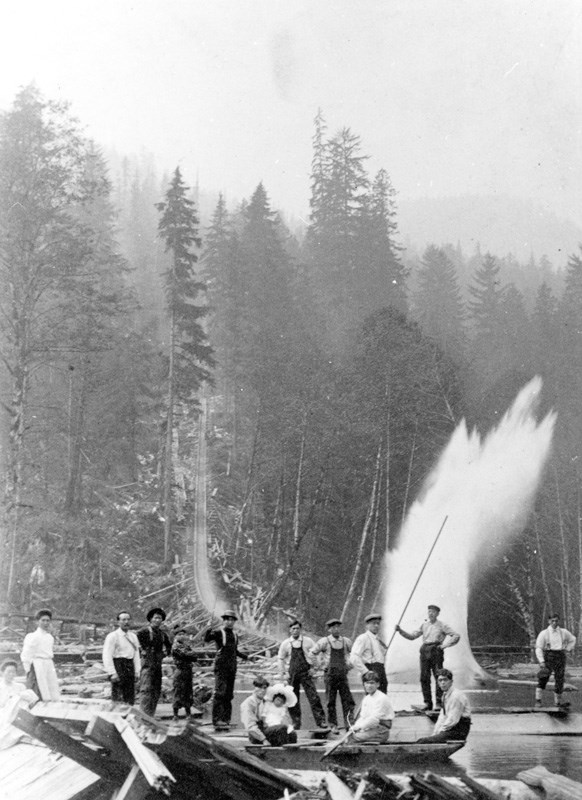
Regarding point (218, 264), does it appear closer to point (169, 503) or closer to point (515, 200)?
point (169, 503)

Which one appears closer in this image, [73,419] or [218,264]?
[73,419]

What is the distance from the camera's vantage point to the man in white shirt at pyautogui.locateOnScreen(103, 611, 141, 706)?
1373 centimetres

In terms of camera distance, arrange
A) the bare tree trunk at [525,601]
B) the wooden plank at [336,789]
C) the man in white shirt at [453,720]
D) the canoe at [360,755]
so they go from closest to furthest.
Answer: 1. the wooden plank at [336,789]
2. the canoe at [360,755]
3. the man in white shirt at [453,720]
4. the bare tree trunk at [525,601]

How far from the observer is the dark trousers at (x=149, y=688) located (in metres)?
14.0

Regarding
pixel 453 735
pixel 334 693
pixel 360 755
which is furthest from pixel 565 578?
pixel 360 755

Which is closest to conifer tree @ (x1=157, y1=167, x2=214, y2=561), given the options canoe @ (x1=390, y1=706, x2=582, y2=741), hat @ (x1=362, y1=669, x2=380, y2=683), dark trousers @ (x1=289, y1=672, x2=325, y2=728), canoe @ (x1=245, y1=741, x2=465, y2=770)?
canoe @ (x1=390, y1=706, x2=582, y2=741)

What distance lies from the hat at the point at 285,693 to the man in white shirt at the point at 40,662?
3.33m

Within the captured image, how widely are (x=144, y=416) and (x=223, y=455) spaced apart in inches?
203

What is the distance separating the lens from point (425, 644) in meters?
15.9

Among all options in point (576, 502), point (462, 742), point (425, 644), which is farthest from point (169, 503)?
point (462, 742)

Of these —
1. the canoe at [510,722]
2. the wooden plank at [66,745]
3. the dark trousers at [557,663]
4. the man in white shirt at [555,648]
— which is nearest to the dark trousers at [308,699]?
the canoe at [510,722]

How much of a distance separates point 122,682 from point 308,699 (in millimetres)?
2858

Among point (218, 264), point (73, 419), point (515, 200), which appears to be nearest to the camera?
point (73, 419)

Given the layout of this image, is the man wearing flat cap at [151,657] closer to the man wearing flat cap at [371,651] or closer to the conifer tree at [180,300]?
the man wearing flat cap at [371,651]
